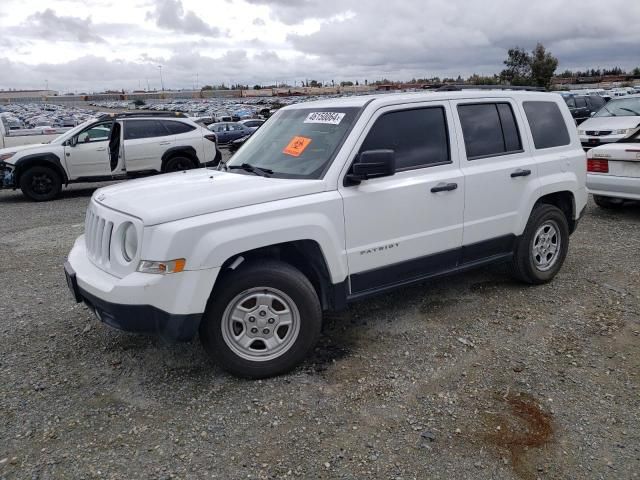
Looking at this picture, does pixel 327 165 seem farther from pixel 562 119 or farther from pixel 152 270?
pixel 562 119

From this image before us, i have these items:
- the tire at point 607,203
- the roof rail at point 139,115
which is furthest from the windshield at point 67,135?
the tire at point 607,203

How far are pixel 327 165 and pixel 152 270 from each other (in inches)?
56.1

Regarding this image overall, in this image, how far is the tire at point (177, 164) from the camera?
12688 mm

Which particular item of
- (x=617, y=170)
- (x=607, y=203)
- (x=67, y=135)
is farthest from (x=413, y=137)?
(x=67, y=135)

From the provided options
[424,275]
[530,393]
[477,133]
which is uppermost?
[477,133]

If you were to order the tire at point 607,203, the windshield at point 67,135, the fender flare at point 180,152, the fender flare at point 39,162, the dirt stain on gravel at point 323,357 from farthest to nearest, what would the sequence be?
the fender flare at point 180,152, the windshield at point 67,135, the fender flare at point 39,162, the tire at point 607,203, the dirt stain on gravel at point 323,357

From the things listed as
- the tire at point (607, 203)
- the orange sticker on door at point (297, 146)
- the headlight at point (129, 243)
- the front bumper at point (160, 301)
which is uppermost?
the orange sticker on door at point (297, 146)

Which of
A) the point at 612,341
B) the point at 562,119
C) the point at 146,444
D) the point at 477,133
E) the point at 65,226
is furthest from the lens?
the point at 65,226

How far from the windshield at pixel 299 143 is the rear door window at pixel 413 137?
0.24 meters

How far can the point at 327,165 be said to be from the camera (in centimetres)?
386

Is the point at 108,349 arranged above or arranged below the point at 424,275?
below

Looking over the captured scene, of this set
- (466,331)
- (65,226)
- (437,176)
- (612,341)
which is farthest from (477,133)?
(65,226)

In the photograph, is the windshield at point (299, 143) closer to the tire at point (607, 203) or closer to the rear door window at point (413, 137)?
the rear door window at point (413, 137)

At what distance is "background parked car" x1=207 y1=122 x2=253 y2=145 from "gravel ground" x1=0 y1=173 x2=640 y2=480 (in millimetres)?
20118
